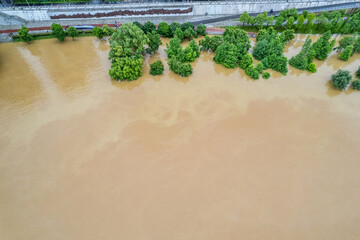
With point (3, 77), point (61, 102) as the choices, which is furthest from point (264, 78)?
point (3, 77)

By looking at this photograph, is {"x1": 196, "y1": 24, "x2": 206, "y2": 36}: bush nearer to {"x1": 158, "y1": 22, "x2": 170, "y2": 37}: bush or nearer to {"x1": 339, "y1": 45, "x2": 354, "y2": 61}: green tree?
{"x1": 158, "y1": 22, "x2": 170, "y2": 37}: bush

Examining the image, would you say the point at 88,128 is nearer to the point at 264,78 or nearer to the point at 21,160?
the point at 21,160

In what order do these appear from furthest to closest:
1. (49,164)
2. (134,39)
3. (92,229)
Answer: (134,39), (49,164), (92,229)

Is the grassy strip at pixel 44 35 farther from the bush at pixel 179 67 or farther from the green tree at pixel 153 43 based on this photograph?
the bush at pixel 179 67

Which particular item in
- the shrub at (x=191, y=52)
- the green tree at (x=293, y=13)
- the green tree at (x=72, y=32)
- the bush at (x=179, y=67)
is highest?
the green tree at (x=72, y=32)

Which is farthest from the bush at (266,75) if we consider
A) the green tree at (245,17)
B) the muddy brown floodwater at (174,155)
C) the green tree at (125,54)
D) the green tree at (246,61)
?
the green tree at (125,54)

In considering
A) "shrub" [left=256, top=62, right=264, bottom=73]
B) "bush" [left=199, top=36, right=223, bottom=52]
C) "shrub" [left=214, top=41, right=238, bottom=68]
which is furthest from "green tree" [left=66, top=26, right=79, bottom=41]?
"shrub" [left=256, top=62, right=264, bottom=73]
